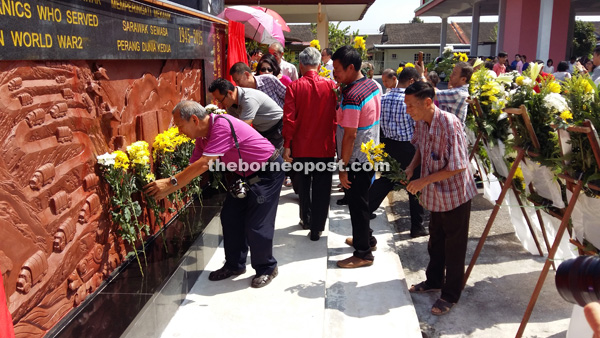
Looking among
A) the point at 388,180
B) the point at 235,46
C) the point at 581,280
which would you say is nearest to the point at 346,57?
the point at 388,180

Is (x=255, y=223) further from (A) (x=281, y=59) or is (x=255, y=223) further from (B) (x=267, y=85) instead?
(A) (x=281, y=59)

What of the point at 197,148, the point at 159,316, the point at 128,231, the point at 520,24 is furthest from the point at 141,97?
the point at 520,24

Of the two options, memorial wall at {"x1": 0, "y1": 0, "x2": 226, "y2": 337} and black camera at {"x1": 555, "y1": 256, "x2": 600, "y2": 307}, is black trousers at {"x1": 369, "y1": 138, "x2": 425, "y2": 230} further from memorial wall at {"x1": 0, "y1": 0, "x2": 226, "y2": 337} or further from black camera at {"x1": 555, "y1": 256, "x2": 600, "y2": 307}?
black camera at {"x1": 555, "y1": 256, "x2": 600, "y2": 307}

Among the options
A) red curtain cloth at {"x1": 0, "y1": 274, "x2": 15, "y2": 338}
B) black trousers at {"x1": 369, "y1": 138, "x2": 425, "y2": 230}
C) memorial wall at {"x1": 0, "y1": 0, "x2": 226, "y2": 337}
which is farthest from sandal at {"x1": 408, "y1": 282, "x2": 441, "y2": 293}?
red curtain cloth at {"x1": 0, "y1": 274, "x2": 15, "y2": 338}

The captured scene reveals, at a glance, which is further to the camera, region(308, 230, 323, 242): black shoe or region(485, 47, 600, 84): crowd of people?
region(485, 47, 600, 84): crowd of people

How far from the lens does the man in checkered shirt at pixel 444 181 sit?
3.33 m

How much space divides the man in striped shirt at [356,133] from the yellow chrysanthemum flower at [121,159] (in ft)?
5.66

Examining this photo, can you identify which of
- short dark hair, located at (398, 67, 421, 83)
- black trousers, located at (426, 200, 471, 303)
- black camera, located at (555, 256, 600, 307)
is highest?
short dark hair, located at (398, 67, 421, 83)

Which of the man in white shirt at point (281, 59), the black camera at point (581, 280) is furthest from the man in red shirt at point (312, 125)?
the black camera at point (581, 280)

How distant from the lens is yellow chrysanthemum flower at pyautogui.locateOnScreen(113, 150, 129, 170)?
3.33 meters

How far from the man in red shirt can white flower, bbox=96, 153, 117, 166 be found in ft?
5.52

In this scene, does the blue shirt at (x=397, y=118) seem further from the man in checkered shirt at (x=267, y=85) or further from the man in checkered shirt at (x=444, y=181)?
the man in checkered shirt at (x=267, y=85)

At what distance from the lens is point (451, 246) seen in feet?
11.8

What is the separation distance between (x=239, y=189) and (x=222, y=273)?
80 cm
